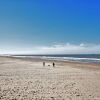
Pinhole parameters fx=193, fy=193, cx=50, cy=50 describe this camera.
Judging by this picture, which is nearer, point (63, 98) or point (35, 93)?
point (63, 98)

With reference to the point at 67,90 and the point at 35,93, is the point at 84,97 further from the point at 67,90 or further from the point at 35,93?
the point at 35,93

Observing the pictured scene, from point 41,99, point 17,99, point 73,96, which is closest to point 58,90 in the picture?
point 73,96

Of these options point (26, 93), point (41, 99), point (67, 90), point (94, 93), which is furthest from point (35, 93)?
point (94, 93)

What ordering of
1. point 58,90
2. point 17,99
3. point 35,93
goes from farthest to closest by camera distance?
point 58,90
point 35,93
point 17,99

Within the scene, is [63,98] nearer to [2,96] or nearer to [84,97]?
[84,97]

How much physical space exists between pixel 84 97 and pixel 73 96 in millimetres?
631

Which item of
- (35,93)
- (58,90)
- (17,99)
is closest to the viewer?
(17,99)

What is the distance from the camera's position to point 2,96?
10758 mm

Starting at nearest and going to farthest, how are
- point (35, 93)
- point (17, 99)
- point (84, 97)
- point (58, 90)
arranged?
point (17, 99)
point (84, 97)
point (35, 93)
point (58, 90)

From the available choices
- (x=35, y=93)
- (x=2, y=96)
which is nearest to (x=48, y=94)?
(x=35, y=93)

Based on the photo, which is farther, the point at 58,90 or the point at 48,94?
the point at 58,90

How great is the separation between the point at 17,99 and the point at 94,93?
4.83 metres

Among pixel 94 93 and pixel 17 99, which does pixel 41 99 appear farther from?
pixel 94 93

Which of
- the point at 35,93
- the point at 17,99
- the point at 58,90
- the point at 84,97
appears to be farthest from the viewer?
the point at 58,90
